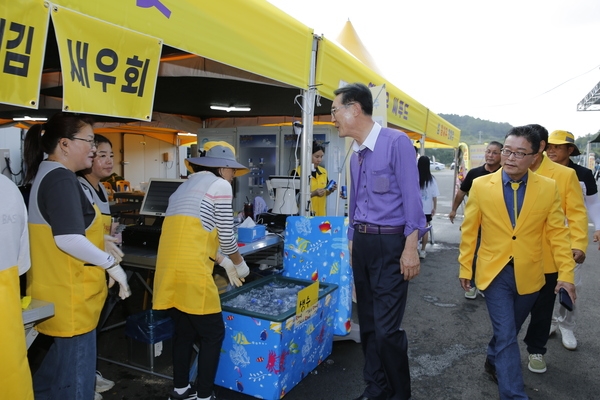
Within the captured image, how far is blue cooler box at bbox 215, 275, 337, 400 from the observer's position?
275cm

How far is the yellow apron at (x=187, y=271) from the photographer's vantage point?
2.54 m

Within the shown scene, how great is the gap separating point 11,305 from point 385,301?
73.7 inches

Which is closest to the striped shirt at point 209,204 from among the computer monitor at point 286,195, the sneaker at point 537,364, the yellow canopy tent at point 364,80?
the yellow canopy tent at point 364,80

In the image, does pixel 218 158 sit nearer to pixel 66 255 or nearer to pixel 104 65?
pixel 104 65

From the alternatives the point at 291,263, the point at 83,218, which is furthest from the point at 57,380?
the point at 291,263

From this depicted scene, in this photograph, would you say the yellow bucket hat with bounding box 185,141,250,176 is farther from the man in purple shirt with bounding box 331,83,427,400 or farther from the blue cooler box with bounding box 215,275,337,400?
the blue cooler box with bounding box 215,275,337,400

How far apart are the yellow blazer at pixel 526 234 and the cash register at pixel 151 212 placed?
8.16 feet

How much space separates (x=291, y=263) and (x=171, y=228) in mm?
1397

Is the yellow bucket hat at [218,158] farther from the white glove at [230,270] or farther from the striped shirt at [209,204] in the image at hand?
the white glove at [230,270]

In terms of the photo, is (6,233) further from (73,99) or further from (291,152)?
(291,152)

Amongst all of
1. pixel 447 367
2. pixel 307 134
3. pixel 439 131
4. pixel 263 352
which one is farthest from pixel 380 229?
pixel 439 131

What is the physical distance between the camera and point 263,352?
9.09 ft

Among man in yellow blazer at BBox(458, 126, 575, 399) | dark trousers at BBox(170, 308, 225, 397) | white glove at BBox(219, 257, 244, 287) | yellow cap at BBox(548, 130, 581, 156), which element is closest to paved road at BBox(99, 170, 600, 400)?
dark trousers at BBox(170, 308, 225, 397)

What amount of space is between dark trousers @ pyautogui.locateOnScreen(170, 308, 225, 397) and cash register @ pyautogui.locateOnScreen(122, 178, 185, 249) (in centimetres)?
96
